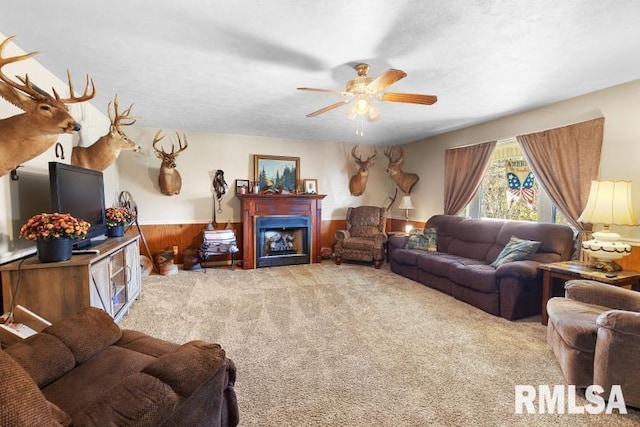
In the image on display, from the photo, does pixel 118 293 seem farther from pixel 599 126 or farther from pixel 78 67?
pixel 599 126

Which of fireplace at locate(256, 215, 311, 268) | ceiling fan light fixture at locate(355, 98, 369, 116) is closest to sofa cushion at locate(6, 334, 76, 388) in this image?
ceiling fan light fixture at locate(355, 98, 369, 116)

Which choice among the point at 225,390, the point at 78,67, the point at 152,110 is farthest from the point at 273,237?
the point at 225,390

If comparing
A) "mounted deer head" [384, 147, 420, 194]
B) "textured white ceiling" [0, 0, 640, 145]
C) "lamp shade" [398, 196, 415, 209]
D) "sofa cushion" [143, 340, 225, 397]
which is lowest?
"sofa cushion" [143, 340, 225, 397]

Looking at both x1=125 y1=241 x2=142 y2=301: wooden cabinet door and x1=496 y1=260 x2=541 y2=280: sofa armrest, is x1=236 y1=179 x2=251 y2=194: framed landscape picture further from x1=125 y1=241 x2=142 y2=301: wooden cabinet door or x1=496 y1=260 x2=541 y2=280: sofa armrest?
x1=496 y1=260 x2=541 y2=280: sofa armrest

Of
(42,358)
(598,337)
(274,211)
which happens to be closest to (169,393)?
(42,358)

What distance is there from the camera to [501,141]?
13.9 feet

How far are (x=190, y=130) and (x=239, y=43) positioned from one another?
3321mm

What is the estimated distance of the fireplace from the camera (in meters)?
5.32

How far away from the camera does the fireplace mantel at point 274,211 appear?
17.0ft

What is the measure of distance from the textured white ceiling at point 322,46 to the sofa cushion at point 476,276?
6.39ft

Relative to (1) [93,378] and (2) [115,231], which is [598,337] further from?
(2) [115,231]

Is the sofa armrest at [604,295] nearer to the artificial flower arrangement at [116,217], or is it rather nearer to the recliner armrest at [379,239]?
the recliner armrest at [379,239]

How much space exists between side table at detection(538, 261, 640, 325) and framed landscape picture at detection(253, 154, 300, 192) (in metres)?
4.12

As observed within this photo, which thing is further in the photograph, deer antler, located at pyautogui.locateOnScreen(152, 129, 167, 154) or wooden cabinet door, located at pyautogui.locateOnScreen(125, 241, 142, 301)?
deer antler, located at pyautogui.locateOnScreen(152, 129, 167, 154)
